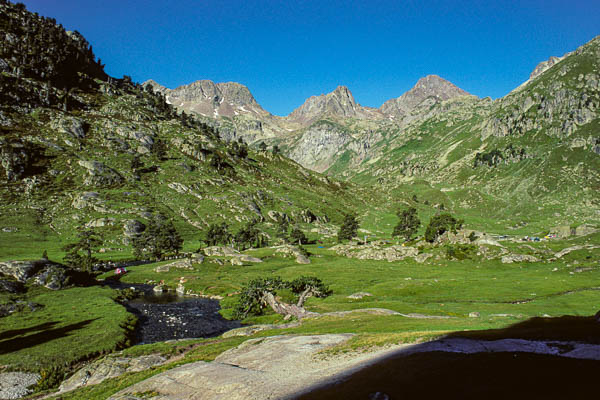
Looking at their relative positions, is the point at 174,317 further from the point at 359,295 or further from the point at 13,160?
the point at 13,160

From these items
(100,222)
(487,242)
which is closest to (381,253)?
(487,242)

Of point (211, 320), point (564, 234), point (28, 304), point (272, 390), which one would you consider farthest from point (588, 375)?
point (564, 234)

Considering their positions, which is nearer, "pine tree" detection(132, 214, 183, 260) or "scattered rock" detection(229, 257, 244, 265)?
"scattered rock" detection(229, 257, 244, 265)

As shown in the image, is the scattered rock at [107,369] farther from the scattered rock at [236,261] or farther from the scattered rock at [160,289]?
the scattered rock at [236,261]

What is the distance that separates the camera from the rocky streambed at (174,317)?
185 ft

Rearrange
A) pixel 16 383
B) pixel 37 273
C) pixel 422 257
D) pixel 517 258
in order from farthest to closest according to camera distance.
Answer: pixel 422 257 → pixel 517 258 → pixel 37 273 → pixel 16 383

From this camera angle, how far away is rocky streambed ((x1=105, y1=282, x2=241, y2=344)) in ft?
185

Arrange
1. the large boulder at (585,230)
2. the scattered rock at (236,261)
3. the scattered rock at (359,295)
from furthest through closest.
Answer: the scattered rock at (236,261) → the large boulder at (585,230) → the scattered rock at (359,295)

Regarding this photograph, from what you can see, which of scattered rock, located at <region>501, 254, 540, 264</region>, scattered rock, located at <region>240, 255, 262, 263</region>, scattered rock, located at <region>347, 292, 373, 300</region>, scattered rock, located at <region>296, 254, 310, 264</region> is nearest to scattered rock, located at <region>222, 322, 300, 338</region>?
scattered rock, located at <region>347, 292, 373, 300</region>

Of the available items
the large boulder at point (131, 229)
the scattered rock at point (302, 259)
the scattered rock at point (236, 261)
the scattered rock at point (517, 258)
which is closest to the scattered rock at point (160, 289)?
the scattered rock at point (236, 261)

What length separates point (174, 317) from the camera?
2628 inches

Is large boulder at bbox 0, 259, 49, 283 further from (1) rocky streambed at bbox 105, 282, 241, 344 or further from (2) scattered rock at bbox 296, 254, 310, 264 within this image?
(2) scattered rock at bbox 296, 254, 310, 264

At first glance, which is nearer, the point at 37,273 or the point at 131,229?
the point at 37,273

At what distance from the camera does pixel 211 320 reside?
66.1 meters
